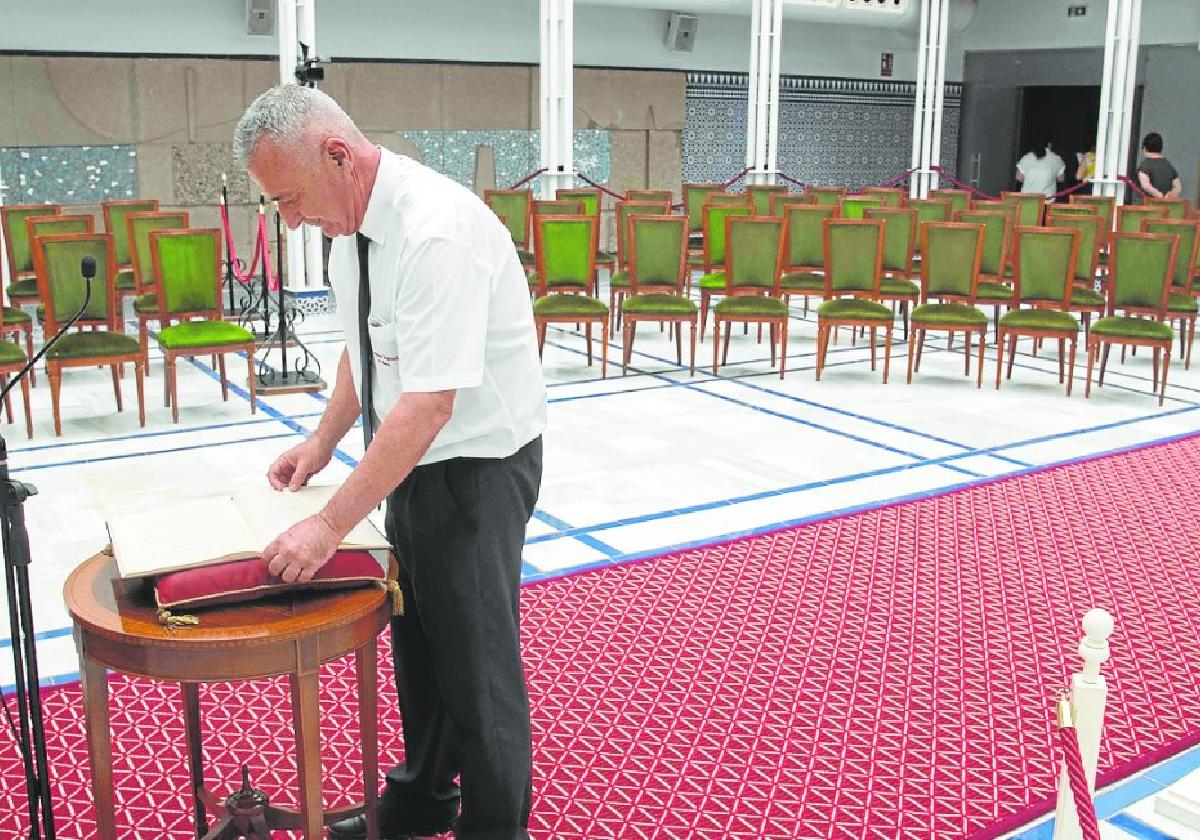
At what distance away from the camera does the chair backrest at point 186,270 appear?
646 cm

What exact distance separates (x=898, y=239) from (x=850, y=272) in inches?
32.3

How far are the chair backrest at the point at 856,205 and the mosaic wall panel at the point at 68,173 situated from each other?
5821 millimetres

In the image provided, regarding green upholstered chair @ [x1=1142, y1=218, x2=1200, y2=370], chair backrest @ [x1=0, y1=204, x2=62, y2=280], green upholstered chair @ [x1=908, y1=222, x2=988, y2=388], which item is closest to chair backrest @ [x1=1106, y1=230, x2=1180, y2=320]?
green upholstered chair @ [x1=1142, y1=218, x2=1200, y2=370]

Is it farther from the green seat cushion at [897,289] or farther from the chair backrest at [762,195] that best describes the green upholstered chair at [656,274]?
the chair backrest at [762,195]

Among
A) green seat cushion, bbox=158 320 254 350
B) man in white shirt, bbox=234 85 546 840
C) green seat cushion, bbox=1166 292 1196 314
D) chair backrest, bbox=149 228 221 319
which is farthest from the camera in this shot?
green seat cushion, bbox=1166 292 1196 314

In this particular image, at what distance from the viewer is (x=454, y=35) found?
41.0 feet

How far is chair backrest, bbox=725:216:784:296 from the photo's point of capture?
7629 mm

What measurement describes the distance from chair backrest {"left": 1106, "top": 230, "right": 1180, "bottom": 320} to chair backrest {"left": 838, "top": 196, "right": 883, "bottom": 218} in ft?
8.74

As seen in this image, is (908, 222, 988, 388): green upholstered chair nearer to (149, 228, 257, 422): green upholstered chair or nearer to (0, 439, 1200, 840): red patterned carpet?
(0, 439, 1200, 840): red patterned carpet

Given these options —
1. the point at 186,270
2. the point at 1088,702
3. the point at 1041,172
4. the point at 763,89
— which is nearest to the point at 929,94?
the point at 1041,172

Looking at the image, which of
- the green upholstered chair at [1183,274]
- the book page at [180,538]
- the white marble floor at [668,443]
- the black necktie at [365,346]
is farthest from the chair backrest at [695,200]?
the book page at [180,538]

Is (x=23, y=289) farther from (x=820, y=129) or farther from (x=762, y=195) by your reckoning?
(x=820, y=129)

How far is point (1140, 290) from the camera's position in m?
7.22

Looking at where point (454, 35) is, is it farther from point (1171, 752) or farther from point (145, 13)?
point (1171, 752)
